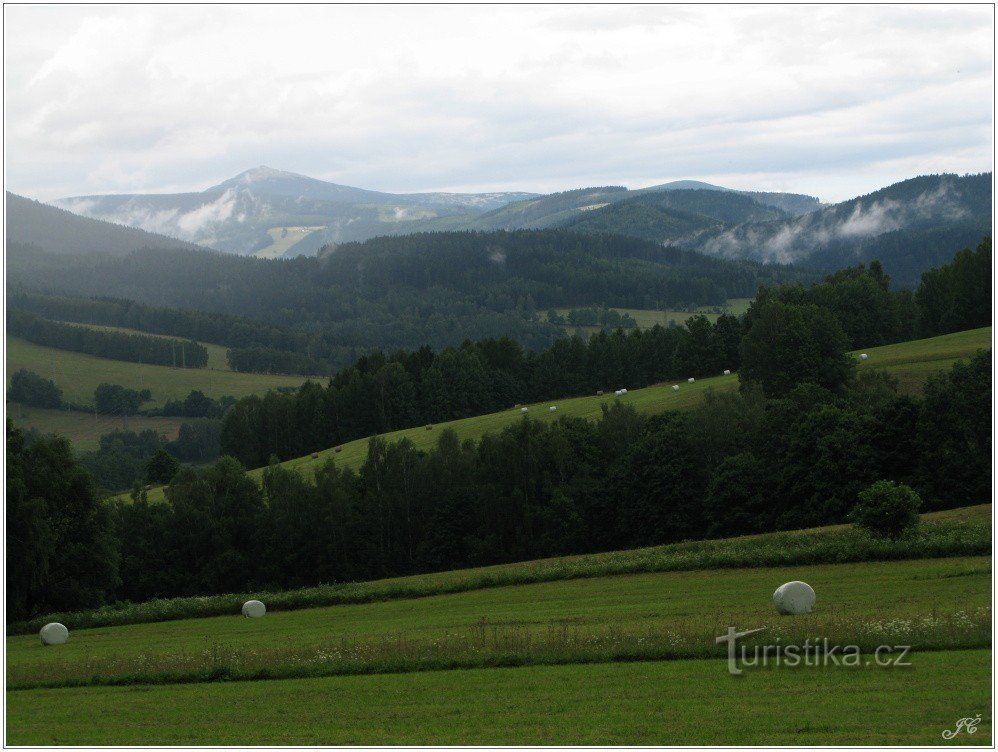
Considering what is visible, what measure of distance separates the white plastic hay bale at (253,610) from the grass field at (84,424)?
152943mm

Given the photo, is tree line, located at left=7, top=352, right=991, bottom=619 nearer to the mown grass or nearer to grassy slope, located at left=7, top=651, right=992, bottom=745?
the mown grass

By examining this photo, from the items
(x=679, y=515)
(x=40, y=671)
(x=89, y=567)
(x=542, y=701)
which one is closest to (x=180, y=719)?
(x=542, y=701)

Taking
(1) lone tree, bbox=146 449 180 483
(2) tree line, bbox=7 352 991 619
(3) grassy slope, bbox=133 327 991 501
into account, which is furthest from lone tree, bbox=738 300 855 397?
(1) lone tree, bbox=146 449 180 483

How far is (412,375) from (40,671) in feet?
397

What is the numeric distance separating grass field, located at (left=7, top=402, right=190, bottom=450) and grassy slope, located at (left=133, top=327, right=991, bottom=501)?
84.0m

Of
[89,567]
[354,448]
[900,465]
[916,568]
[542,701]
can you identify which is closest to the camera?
[542,701]

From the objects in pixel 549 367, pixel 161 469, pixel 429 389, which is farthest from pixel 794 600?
pixel 549 367

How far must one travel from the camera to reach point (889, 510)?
39.6 meters

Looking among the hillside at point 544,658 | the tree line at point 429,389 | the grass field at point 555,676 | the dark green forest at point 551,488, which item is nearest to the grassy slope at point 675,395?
the dark green forest at point 551,488

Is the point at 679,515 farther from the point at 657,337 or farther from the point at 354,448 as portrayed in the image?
the point at 657,337

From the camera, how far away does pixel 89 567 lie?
178 ft

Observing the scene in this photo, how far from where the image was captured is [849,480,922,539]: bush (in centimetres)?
3934

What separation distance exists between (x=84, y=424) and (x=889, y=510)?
599ft

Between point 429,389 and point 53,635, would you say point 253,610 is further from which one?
point 429,389
